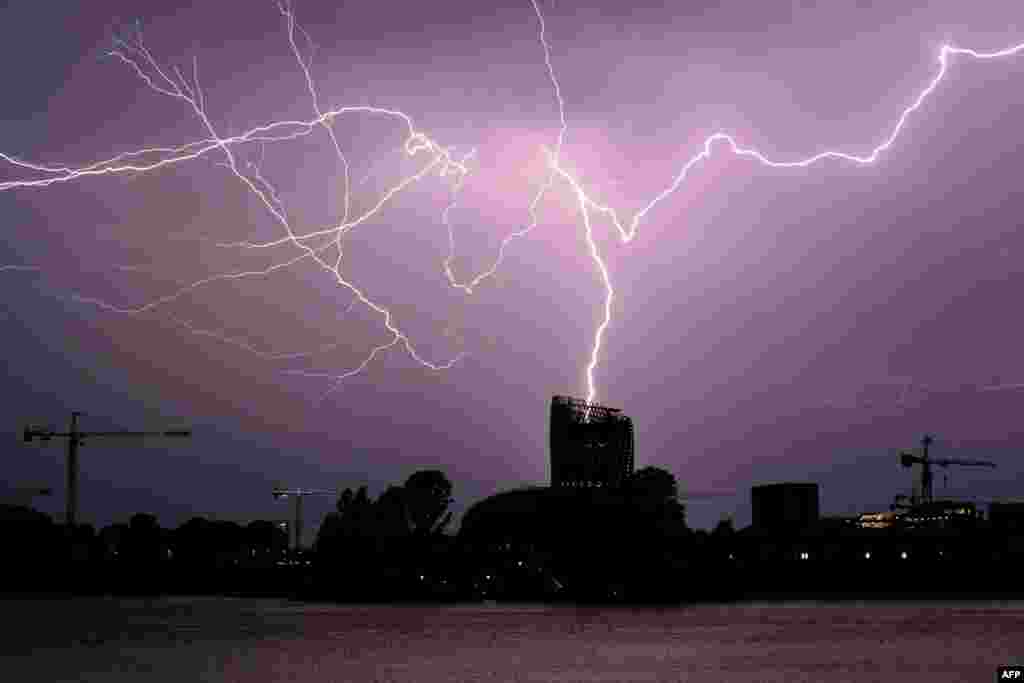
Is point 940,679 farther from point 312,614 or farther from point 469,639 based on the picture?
point 312,614

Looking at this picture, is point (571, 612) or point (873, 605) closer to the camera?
point (571, 612)

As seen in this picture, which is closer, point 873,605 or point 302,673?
point 302,673

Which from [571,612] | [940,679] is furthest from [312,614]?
[940,679]

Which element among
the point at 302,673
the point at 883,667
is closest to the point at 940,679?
the point at 883,667

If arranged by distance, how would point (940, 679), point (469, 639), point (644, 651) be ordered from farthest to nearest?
point (469, 639) → point (644, 651) → point (940, 679)

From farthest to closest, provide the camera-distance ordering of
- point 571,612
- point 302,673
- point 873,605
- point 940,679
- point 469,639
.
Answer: point 873,605, point 571,612, point 469,639, point 302,673, point 940,679

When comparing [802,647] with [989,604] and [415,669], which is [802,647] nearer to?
[415,669]

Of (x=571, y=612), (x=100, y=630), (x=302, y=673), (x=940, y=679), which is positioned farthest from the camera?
(x=571, y=612)
